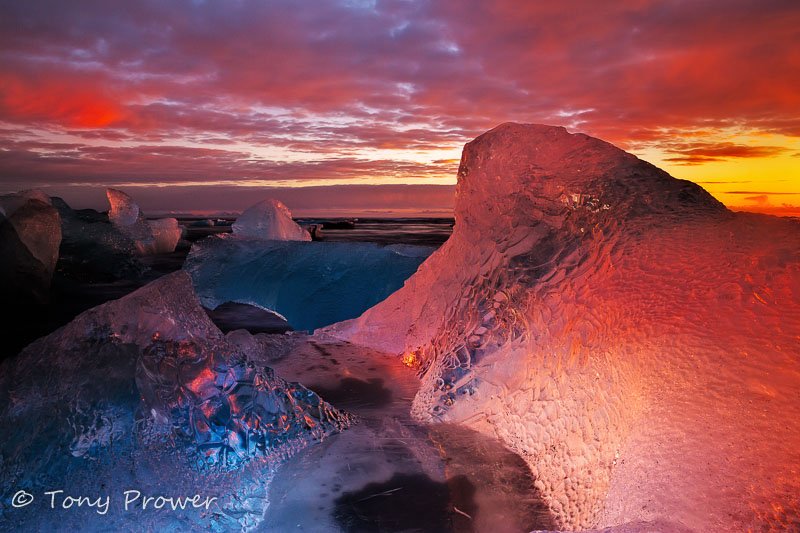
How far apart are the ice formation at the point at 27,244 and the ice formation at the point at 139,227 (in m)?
5.12

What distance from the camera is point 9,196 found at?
6.79 m

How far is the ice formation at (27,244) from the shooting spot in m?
6.30

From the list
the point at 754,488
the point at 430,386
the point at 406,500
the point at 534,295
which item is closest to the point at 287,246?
the point at 430,386

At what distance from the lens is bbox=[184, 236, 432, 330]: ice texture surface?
5.00 metres

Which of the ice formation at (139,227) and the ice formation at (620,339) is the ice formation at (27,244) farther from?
the ice formation at (620,339)

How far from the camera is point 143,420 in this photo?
66.3 inches

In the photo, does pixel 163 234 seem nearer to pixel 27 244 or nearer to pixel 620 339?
pixel 27 244

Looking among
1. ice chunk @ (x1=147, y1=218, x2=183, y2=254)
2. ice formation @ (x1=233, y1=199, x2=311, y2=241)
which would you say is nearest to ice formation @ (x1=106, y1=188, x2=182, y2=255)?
ice chunk @ (x1=147, y1=218, x2=183, y2=254)

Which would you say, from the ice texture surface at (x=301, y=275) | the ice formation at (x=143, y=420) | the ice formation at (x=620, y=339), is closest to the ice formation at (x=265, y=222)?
the ice texture surface at (x=301, y=275)

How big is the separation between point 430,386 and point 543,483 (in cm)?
76

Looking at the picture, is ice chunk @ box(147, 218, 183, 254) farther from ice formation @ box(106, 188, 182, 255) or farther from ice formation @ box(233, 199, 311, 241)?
ice formation @ box(233, 199, 311, 241)

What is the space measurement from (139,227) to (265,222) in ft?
22.9

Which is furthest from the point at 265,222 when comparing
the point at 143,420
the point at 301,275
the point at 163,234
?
the point at 163,234

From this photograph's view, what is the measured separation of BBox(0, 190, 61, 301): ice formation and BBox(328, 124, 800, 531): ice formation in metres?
5.81
